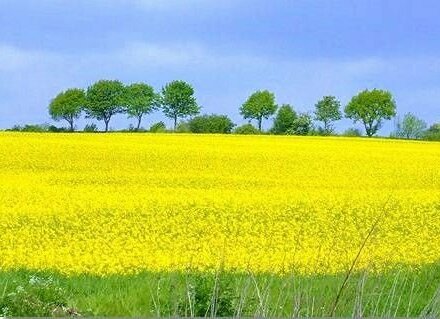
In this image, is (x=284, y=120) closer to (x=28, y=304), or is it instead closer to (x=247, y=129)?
(x=247, y=129)

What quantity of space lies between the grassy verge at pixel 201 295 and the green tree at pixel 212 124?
45181mm

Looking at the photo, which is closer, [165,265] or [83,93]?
[165,265]

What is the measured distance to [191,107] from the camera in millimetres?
69875

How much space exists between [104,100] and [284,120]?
14.4 metres

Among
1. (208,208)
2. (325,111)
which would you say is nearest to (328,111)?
(325,111)

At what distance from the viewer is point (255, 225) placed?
1655cm

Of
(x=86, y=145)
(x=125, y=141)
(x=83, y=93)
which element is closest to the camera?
(x=86, y=145)

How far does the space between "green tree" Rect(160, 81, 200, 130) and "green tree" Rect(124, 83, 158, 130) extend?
3.48 ft

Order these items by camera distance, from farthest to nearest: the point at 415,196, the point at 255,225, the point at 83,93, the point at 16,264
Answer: the point at 83,93
the point at 415,196
the point at 255,225
the point at 16,264

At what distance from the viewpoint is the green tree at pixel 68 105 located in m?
66.1

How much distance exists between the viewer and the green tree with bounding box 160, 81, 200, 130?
225 feet

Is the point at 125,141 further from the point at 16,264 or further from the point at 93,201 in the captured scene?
the point at 16,264

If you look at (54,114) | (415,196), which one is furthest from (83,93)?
(415,196)

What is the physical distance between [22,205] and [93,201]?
1533 millimetres
